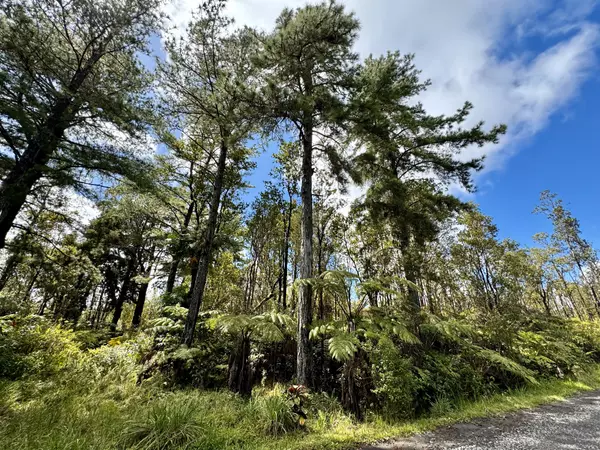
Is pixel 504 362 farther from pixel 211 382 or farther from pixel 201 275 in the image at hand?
pixel 201 275

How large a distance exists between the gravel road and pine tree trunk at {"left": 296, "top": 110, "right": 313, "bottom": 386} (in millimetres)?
1923

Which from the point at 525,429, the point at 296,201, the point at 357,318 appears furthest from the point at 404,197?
the point at 525,429

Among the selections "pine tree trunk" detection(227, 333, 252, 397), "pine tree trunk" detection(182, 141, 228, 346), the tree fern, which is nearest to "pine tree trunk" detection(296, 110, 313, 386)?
the tree fern

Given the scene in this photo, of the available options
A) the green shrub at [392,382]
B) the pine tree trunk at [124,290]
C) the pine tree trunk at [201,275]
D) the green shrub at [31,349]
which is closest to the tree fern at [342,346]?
the green shrub at [392,382]

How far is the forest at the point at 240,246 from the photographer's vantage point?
3.76 meters

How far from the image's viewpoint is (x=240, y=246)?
7039 millimetres

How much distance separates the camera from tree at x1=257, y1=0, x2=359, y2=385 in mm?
5535

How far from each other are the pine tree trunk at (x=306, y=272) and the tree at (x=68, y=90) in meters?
3.89

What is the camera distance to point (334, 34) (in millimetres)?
6000

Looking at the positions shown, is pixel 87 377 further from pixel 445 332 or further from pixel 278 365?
pixel 445 332

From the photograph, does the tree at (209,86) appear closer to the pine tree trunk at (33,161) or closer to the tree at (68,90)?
the tree at (68,90)

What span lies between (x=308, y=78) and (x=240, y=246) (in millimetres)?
4864

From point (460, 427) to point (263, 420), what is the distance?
10.3ft

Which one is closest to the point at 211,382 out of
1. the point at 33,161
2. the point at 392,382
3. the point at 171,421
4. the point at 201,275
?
the point at 201,275
